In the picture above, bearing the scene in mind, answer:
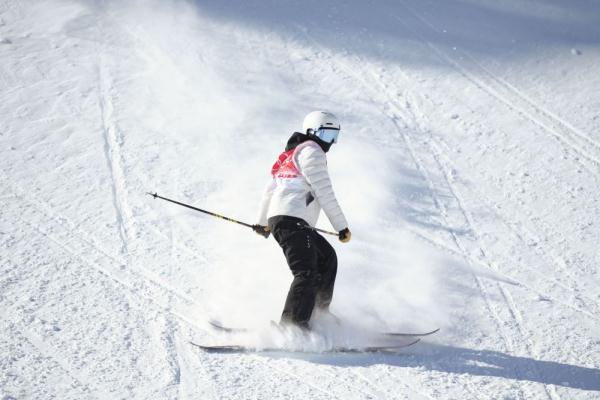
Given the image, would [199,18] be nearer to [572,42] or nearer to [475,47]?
[475,47]

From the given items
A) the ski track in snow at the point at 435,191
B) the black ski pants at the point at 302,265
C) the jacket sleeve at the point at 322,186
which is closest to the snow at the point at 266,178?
the ski track in snow at the point at 435,191

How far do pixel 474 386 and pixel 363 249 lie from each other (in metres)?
2.14

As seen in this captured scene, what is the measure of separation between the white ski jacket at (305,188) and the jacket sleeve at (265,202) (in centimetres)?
7

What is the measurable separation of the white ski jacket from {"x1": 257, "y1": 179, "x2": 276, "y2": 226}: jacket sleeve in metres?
0.07

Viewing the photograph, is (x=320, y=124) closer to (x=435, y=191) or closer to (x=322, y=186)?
(x=322, y=186)

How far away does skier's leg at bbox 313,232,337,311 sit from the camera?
5207 mm

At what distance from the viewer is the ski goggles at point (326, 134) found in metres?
5.17

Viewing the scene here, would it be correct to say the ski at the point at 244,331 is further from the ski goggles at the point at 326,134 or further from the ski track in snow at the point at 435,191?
the ski goggles at the point at 326,134

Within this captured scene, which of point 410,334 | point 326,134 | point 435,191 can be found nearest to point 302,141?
point 326,134

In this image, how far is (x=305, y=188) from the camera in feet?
16.8

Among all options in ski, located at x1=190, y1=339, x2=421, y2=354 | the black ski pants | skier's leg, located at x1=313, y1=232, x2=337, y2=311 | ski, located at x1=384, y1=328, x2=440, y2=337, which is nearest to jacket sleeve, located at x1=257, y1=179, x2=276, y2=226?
the black ski pants

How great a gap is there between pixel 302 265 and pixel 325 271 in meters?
0.30

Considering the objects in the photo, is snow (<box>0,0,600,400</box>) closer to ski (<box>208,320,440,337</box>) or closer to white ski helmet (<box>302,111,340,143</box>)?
ski (<box>208,320,440,337</box>)

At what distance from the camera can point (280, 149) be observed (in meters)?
8.20
